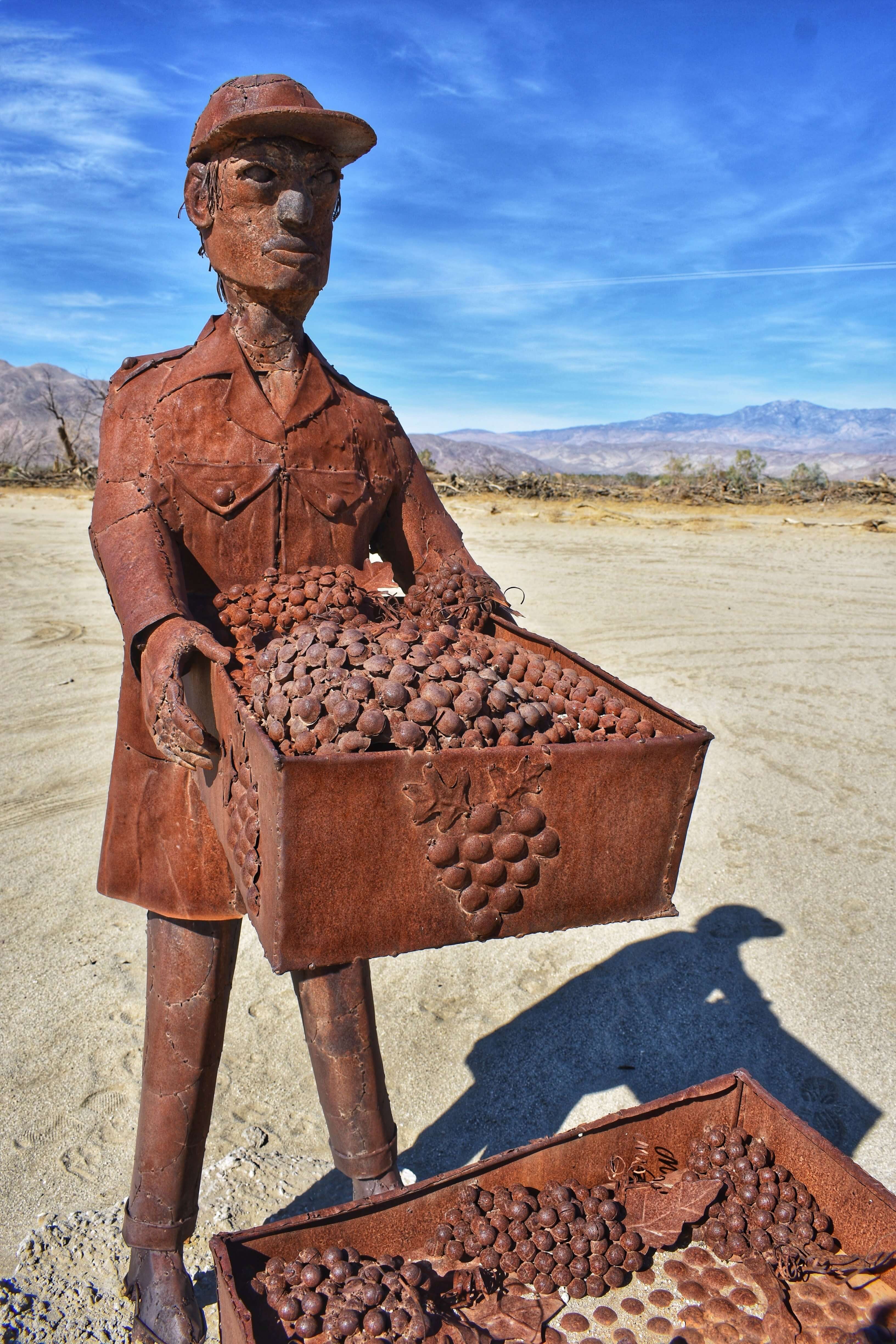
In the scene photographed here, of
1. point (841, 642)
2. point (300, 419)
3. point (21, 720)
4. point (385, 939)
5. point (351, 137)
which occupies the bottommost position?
point (21, 720)

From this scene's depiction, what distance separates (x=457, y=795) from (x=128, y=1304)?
150cm

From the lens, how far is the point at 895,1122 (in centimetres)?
261

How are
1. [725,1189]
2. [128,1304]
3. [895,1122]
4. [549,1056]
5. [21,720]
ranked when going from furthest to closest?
[21,720] → [549,1056] → [895,1122] → [128,1304] → [725,1189]

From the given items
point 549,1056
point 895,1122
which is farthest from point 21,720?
point 895,1122

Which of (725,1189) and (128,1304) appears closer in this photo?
(725,1189)

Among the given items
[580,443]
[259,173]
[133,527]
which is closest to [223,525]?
[133,527]

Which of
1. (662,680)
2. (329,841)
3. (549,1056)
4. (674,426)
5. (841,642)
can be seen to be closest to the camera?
(329,841)

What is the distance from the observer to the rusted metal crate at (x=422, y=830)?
4.03 feet

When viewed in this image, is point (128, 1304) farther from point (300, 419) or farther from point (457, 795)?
point (300, 419)

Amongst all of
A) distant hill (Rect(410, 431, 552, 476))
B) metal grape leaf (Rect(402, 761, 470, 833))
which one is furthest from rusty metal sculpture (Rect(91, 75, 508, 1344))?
distant hill (Rect(410, 431, 552, 476))

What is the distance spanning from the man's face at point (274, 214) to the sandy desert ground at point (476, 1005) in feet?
6.70

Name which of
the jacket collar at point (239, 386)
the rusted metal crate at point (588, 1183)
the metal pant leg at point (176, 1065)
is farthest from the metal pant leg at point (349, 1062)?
the jacket collar at point (239, 386)

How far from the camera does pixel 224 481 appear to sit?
176cm

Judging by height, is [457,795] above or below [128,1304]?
above
